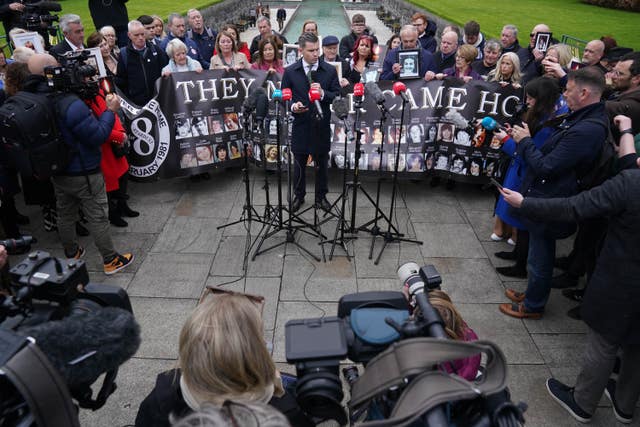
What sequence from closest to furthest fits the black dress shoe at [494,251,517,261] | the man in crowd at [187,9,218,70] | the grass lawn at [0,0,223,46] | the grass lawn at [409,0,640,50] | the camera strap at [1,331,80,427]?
1. the camera strap at [1,331,80,427]
2. the black dress shoe at [494,251,517,261]
3. the man in crowd at [187,9,218,70]
4. the grass lawn at [409,0,640,50]
5. the grass lawn at [0,0,223,46]

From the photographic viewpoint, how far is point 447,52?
6.98m

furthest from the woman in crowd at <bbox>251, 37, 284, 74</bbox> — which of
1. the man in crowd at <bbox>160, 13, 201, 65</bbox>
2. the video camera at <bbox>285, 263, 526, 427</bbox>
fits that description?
the video camera at <bbox>285, 263, 526, 427</bbox>

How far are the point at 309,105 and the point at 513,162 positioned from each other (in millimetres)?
2404

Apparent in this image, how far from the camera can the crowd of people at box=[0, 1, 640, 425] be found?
293cm

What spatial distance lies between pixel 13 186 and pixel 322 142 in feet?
11.9

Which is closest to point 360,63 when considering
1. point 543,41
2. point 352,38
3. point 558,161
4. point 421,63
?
point 421,63

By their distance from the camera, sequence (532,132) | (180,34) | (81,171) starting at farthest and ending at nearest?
(180,34) → (81,171) → (532,132)

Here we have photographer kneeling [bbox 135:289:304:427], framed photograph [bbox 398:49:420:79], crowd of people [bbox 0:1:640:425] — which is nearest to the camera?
photographer kneeling [bbox 135:289:304:427]

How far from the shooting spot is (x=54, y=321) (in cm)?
157

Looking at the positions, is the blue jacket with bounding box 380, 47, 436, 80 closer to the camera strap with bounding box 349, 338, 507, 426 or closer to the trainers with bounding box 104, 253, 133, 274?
the trainers with bounding box 104, 253, 133, 274

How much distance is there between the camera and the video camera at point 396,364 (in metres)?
1.24

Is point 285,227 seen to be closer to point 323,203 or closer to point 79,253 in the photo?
point 323,203

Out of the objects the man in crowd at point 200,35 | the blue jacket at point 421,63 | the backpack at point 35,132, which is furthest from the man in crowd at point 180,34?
the backpack at point 35,132

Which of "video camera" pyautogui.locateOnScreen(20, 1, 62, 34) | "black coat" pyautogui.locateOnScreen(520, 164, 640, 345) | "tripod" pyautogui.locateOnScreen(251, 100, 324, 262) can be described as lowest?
"tripod" pyautogui.locateOnScreen(251, 100, 324, 262)
